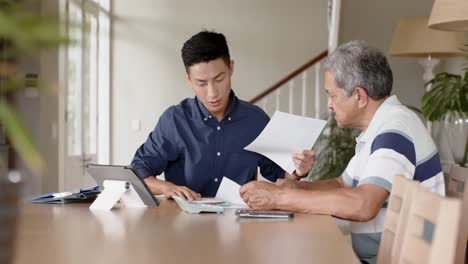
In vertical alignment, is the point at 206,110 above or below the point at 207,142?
above

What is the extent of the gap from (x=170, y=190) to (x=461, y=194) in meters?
1.01

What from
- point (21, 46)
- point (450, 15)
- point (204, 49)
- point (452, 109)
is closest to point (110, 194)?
point (204, 49)

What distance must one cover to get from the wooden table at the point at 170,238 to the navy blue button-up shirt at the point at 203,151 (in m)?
0.53

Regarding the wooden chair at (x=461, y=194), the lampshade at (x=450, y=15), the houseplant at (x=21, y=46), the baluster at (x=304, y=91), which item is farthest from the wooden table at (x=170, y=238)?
the baluster at (x=304, y=91)

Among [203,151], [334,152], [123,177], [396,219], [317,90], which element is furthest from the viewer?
[317,90]

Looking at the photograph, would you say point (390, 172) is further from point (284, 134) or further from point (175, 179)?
point (175, 179)

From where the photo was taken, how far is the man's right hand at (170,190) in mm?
2664

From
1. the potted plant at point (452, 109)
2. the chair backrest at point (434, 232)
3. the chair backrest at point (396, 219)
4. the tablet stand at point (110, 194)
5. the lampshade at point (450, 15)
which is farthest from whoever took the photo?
the potted plant at point (452, 109)

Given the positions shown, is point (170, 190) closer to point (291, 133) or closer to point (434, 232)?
point (291, 133)

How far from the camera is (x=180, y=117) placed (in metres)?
3.06

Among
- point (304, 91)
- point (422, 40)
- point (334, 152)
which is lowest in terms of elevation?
point (334, 152)

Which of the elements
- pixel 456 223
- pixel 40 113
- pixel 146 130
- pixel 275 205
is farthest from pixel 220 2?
pixel 456 223

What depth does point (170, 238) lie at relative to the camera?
1871 millimetres

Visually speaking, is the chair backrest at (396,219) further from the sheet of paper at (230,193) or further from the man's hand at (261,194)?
the sheet of paper at (230,193)
